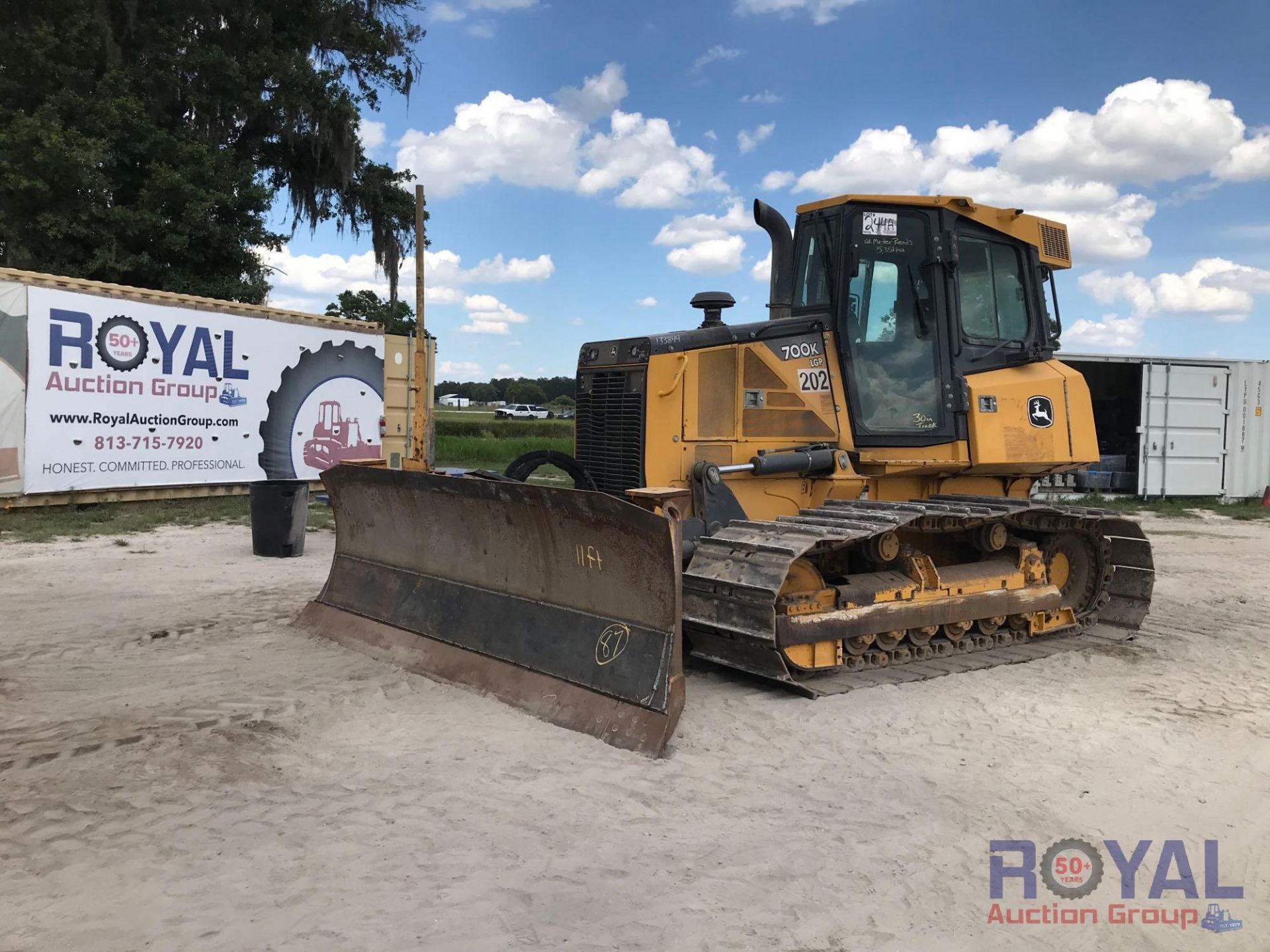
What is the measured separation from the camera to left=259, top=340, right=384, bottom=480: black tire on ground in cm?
1544

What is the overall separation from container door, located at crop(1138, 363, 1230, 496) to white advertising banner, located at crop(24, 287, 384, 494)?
14.6 meters

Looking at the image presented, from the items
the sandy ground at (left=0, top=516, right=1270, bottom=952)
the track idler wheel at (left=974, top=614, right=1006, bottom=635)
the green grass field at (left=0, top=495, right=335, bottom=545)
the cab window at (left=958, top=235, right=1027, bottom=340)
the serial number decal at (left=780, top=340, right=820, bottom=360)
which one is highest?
the cab window at (left=958, top=235, right=1027, bottom=340)

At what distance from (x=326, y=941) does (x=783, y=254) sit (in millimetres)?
5416

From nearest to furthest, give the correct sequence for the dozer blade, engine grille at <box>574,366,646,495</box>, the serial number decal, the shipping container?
1. the dozer blade
2. engine grille at <box>574,366,646,495</box>
3. the serial number decal
4. the shipping container

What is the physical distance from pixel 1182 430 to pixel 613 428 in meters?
16.6

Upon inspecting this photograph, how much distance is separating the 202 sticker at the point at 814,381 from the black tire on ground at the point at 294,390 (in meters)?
10.7

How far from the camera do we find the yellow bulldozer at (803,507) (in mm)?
5387

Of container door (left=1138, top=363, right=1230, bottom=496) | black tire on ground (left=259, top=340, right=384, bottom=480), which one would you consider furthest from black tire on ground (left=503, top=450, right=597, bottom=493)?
container door (left=1138, top=363, right=1230, bottom=496)

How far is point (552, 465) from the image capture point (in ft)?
22.2

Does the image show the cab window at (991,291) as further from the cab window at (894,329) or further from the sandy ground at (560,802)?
the sandy ground at (560,802)

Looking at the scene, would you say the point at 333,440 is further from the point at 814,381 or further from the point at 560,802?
the point at 560,802

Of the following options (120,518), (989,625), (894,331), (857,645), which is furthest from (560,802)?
(120,518)

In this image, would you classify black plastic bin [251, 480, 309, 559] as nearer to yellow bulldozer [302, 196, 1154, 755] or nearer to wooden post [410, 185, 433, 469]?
wooden post [410, 185, 433, 469]

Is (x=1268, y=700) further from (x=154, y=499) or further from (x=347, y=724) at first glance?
(x=154, y=499)
